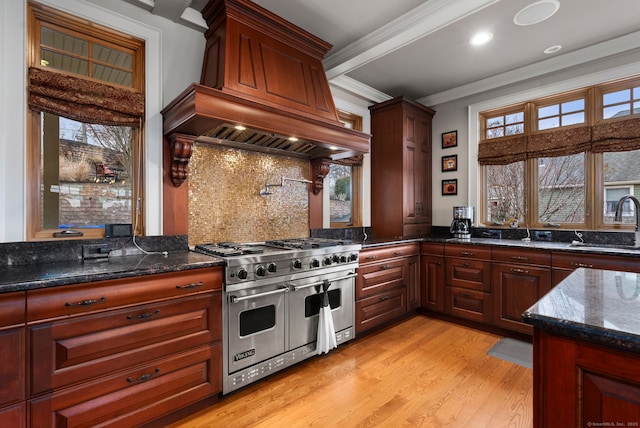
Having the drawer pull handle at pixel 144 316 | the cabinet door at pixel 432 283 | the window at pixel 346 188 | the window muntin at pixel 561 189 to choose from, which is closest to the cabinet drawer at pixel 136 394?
the drawer pull handle at pixel 144 316

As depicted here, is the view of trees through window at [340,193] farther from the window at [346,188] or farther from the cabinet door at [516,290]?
the cabinet door at [516,290]

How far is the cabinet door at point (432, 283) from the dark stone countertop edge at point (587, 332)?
2.69m

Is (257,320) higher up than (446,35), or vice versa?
(446,35)

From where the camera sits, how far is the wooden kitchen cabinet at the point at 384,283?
2.97m

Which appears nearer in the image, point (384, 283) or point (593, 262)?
point (593, 262)

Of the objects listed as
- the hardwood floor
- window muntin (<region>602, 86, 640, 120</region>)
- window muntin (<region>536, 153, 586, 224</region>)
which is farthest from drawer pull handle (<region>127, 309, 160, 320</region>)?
window muntin (<region>602, 86, 640, 120</region>)

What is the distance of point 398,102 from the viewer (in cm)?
381

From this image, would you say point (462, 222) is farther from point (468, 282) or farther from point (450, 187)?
point (468, 282)

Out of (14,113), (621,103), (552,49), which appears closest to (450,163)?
(552,49)

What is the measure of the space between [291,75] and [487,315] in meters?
2.96

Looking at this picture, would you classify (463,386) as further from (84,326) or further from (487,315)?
(84,326)

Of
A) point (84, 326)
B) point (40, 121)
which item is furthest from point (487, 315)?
point (40, 121)

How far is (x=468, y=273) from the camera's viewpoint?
3.29m

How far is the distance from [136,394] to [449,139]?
13.5ft
